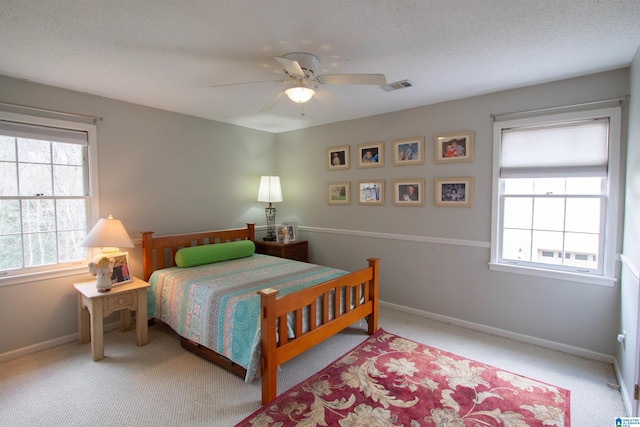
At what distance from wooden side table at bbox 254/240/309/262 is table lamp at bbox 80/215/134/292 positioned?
1.82m

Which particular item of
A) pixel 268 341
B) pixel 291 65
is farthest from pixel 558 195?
pixel 268 341

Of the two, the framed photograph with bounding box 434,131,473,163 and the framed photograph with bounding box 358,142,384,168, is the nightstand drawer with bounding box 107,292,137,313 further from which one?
the framed photograph with bounding box 434,131,473,163

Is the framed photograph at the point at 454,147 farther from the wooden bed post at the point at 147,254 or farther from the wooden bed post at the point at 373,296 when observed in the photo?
the wooden bed post at the point at 147,254

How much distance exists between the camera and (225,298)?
2529 mm

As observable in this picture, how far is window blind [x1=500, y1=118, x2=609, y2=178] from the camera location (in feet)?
8.68

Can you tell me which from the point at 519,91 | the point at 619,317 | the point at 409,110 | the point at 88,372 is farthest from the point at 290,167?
the point at 619,317

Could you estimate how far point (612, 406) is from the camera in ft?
6.88

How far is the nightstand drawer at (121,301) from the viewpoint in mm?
2752

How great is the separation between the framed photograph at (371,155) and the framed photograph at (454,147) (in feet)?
2.28

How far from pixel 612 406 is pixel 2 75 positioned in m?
5.33

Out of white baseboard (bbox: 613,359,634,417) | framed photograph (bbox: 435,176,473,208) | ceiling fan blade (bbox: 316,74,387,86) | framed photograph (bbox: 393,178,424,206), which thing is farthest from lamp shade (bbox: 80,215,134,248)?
white baseboard (bbox: 613,359,634,417)

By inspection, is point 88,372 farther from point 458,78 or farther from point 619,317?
point 619,317

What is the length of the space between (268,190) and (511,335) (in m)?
3.48

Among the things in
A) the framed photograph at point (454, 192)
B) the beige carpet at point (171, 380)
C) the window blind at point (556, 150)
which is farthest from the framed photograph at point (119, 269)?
the window blind at point (556, 150)
